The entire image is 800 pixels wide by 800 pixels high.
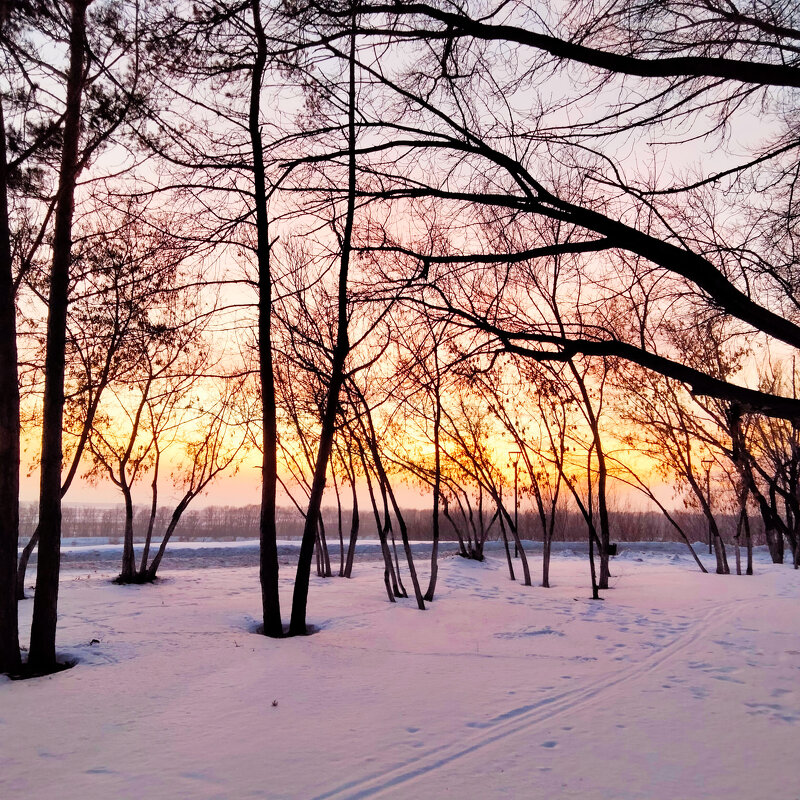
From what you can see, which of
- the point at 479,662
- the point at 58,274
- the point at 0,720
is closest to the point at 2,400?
the point at 58,274

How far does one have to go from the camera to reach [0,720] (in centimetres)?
459

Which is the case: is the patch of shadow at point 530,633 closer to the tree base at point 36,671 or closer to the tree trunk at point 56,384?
the tree base at point 36,671

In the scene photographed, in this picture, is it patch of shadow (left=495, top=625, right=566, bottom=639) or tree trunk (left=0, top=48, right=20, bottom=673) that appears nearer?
tree trunk (left=0, top=48, right=20, bottom=673)

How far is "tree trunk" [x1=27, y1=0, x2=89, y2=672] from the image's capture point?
20.7 ft

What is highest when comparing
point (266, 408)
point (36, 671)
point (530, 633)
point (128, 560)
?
point (266, 408)

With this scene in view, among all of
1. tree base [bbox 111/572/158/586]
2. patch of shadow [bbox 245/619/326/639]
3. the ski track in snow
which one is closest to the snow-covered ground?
the ski track in snow

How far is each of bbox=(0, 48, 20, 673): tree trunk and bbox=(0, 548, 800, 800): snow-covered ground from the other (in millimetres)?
637

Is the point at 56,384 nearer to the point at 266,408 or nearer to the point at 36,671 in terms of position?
the point at 266,408

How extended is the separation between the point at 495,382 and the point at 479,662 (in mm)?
5906

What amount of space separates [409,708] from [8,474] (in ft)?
14.6

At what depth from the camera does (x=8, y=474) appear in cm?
621

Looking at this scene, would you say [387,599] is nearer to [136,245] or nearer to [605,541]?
[605,541]

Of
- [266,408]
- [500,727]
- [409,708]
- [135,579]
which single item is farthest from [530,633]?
[135,579]

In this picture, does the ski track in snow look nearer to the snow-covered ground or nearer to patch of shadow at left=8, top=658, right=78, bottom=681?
the snow-covered ground
